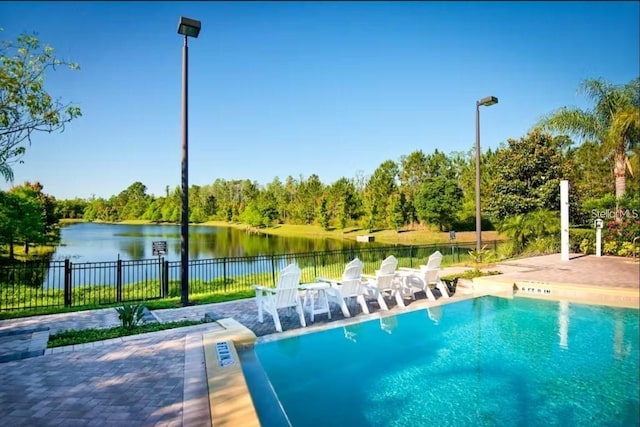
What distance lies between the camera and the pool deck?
3498 mm

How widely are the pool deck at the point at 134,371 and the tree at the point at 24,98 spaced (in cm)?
345

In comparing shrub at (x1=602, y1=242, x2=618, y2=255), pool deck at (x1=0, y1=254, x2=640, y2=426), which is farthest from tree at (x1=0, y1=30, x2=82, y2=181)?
shrub at (x1=602, y1=242, x2=618, y2=255)

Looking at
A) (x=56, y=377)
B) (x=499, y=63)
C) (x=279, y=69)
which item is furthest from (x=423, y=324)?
(x=279, y=69)

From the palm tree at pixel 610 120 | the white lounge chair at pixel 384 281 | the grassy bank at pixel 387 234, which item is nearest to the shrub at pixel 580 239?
the palm tree at pixel 610 120

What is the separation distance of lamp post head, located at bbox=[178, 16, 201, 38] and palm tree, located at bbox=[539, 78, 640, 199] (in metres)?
19.3

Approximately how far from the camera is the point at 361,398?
470 centimetres

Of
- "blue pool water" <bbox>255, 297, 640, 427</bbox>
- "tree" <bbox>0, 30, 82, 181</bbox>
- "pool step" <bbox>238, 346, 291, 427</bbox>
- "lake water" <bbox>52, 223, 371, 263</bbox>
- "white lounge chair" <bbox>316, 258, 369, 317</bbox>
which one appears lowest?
"lake water" <bbox>52, 223, 371, 263</bbox>

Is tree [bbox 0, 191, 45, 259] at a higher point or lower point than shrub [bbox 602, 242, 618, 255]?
Result: higher

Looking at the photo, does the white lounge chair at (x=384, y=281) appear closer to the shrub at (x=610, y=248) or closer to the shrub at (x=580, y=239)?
the shrub at (x=610, y=248)

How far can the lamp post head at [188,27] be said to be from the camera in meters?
7.78

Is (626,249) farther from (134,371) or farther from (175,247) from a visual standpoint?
(175,247)

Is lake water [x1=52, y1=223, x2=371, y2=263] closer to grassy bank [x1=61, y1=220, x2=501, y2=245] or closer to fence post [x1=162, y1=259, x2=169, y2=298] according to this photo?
grassy bank [x1=61, y1=220, x2=501, y2=245]

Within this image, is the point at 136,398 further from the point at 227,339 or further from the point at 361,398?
the point at 361,398

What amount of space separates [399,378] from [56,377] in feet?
14.0
